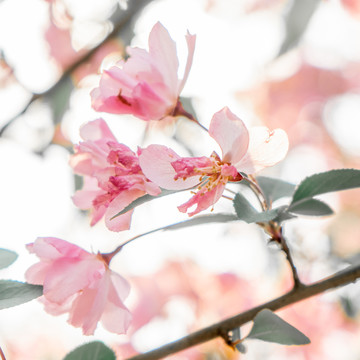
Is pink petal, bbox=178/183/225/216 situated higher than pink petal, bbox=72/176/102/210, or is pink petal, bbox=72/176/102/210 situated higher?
pink petal, bbox=178/183/225/216

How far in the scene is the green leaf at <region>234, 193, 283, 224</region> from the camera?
483 mm

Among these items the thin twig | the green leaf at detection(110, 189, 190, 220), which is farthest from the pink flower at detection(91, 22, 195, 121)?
the thin twig

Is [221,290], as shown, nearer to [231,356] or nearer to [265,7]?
[231,356]

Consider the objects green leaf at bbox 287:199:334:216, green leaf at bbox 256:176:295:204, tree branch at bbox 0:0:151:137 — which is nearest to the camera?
green leaf at bbox 287:199:334:216

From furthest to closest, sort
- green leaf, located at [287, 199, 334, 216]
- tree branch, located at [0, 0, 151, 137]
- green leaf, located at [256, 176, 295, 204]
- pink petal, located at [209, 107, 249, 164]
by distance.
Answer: tree branch, located at [0, 0, 151, 137] < green leaf, located at [256, 176, 295, 204] < green leaf, located at [287, 199, 334, 216] < pink petal, located at [209, 107, 249, 164]

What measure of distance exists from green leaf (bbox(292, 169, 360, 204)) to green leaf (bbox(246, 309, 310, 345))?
0.41ft

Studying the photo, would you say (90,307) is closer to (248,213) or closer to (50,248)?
(50,248)

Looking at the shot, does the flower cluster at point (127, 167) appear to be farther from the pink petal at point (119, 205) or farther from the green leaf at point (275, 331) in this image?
the green leaf at point (275, 331)

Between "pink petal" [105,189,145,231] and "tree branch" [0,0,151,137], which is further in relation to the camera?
"tree branch" [0,0,151,137]

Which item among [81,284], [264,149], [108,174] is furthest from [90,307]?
[264,149]

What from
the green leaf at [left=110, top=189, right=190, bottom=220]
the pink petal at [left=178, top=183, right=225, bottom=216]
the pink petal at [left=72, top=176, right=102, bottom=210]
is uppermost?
the green leaf at [left=110, top=189, right=190, bottom=220]

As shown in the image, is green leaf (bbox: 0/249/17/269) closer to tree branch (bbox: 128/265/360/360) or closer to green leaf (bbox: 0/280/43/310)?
green leaf (bbox: 0/280/43/310)

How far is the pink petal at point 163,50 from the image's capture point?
1.74ft

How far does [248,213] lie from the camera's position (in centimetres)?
52
